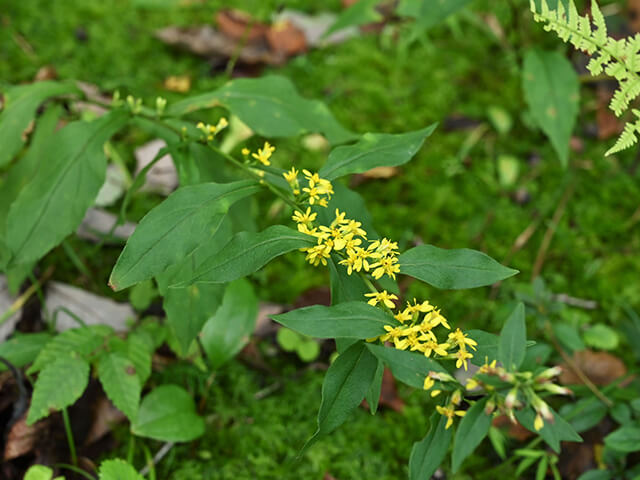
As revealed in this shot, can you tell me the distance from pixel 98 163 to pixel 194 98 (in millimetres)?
441

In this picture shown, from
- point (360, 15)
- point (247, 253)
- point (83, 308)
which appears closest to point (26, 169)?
point (83, 308)

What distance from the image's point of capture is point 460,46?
11.3ft

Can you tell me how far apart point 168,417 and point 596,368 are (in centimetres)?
160

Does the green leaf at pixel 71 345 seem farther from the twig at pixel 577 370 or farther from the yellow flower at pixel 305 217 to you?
the twig at pixel 577 370

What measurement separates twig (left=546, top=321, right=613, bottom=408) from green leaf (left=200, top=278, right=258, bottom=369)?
3.73 feet

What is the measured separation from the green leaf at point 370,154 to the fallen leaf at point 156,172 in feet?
4.07

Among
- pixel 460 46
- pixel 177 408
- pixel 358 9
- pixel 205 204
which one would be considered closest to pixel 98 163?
pixel 205 204

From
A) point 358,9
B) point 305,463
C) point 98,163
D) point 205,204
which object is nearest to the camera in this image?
point 205,204

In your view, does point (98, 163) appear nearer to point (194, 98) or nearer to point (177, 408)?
point (194, 98)

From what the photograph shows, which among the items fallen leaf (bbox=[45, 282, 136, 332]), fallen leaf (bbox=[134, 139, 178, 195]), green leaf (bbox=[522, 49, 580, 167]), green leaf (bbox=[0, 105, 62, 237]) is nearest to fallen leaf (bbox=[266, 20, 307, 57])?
fallen leaf (bbox=[134, 139, 178, 195])

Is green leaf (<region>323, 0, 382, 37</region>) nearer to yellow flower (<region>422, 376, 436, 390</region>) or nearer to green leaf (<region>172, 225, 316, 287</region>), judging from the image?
green leaf (<region>172, 225, 316, 287</region>)

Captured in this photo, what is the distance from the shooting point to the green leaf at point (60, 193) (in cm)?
186

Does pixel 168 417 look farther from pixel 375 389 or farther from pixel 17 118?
pixel 17 118

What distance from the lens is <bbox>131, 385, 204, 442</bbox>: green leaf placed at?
1920mm
